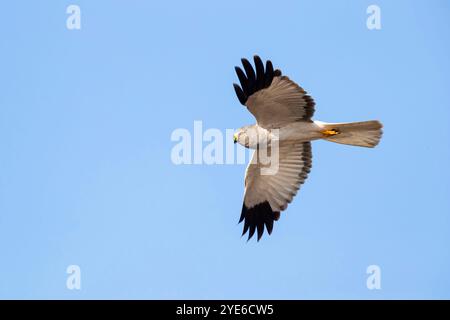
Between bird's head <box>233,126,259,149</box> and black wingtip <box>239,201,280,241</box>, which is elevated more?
bird's head <box>233,126,259,149</box>

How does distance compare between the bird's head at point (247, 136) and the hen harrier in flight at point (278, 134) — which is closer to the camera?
the hen harrier in flight at point (278, 134)

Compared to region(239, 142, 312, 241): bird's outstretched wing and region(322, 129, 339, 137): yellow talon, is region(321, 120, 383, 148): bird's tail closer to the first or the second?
region(322, 129, 339, 137): yellow talon

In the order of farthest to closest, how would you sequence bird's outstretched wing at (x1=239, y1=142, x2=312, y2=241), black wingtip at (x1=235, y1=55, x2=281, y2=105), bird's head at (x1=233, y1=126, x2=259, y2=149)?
1. bird's outstretched wing at (x1=239, y1=142, x2=312, y2=241)
2. bird's head at (x1=233, y1=126, x2=259, y2=149)
3. black wingtip at (x1=235, y1=55, x2=281, y2=105)

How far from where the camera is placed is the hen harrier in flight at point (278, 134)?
11.9 m

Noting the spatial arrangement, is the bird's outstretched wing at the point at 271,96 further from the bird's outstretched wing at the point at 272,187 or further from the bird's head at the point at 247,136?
the bird's outstretched wing at the point at 272,187

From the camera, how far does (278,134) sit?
1257 centimetres

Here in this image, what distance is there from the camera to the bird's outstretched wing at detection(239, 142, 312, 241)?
13.4 m

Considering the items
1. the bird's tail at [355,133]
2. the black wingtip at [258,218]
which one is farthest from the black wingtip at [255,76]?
the black wingtip at [258,218]

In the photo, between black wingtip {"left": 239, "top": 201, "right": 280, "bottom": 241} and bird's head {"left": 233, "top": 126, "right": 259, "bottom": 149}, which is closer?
bird's head {"left": 233, "top": 126, "right": 259, "bottom": 149}

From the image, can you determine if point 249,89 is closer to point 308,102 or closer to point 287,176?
point 308,102

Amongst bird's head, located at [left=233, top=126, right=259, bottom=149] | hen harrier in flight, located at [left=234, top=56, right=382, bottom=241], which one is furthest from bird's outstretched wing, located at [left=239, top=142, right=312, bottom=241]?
bird's head, located at [left=233, top=126, right=259, bottom=149]

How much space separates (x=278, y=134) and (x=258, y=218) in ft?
5.51
